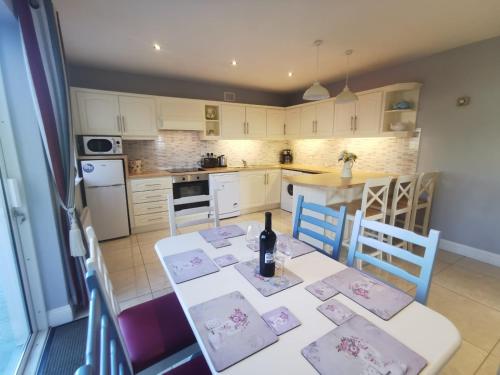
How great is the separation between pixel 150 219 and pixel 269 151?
2.92 metres

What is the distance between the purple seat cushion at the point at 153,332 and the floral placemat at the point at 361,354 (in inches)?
28.5

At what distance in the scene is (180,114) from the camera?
152 inches

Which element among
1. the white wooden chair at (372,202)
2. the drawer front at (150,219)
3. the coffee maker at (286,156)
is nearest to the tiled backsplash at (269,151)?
the coffee maker at (286,156)

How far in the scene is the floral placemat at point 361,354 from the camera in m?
0.69

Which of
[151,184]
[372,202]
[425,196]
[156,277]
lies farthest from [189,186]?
[425,196]

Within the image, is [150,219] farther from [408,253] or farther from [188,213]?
[408,253]

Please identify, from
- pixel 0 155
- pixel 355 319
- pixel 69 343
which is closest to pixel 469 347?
pixel 355 319

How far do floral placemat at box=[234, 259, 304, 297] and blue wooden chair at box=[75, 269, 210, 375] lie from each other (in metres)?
0.39

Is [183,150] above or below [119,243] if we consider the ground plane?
above

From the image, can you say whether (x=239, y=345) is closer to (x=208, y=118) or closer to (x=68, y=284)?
(x=68, y=284)

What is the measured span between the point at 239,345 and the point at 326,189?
79.6 inches

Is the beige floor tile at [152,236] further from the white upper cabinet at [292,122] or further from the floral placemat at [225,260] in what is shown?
the white upper cabinet at [292,122]

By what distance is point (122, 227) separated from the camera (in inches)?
134

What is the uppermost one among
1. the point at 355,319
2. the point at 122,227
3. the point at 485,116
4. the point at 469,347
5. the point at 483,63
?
the point at 483,63
